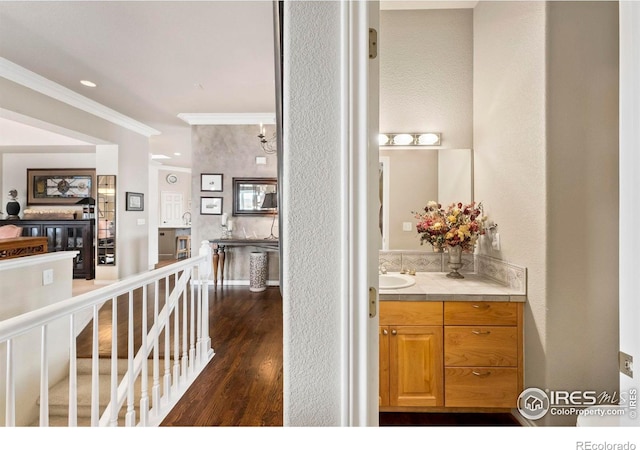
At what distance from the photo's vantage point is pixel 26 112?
3.65m

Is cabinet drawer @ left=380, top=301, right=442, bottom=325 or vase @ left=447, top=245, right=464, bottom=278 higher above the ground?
vase @ left=447, top=245, right=464, bottom=278

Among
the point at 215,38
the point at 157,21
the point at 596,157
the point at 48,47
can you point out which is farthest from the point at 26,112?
the point at 596,157

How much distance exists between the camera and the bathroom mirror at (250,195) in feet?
17.5

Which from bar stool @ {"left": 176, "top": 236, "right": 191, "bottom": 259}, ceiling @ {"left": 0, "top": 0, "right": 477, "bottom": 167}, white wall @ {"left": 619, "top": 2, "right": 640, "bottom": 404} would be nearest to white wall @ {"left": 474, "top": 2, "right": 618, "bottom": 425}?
ceiling @ {"left": 0, "top": 0, "right": 477, "bottom": 167}

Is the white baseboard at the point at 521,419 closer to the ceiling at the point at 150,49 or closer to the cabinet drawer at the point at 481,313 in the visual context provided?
the cabinet drawer at the point at 481,313

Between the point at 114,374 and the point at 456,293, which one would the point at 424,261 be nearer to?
the point at 456,293

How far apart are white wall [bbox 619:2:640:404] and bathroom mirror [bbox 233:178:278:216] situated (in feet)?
15.7

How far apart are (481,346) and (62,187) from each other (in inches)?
316

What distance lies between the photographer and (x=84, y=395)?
105 inches

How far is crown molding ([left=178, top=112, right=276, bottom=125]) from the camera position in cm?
518

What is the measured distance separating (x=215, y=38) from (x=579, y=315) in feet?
11.1

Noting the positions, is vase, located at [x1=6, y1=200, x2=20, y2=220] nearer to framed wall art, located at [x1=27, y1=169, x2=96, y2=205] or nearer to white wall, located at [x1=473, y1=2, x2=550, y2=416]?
framed wall art, located at [x1=27, y1=169, x2=96, y2=205]

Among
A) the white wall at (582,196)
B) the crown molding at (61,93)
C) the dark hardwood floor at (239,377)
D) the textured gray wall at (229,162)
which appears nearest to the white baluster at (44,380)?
the dark hardwood floor at (239,377)
